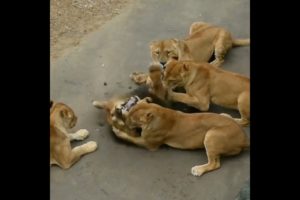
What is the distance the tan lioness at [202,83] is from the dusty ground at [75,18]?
1.19 meters

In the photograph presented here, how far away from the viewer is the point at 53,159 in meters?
5.28

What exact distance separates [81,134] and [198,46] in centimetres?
133

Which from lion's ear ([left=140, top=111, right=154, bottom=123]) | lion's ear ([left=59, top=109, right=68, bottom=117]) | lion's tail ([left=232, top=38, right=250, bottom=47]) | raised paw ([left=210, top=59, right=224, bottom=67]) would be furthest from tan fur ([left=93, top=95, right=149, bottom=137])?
lion's tail ([left=232, top=38, right=250, bottom=47])

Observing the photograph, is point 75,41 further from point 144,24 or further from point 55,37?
point 144,24

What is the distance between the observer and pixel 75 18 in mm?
6988

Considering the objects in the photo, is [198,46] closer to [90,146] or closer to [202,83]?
[202,83]

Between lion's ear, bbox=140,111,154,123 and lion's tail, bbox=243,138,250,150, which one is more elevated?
lion's ear, bbox=140,111,154,123

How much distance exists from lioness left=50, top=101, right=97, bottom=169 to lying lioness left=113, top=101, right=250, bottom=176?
0.39 m

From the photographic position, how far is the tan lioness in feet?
18.7

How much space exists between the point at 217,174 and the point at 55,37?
7.49ft

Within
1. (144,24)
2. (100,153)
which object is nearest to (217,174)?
(100,153)

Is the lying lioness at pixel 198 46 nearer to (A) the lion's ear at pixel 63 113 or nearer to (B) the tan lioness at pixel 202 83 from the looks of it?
(B) the tan lioness at pixel 202 83

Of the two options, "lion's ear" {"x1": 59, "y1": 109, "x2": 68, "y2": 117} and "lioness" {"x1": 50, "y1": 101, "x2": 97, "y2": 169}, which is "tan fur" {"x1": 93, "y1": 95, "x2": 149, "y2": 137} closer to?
"lioness" {"x1": 50, "y1": 101, "x2": 97, "y2": 169}

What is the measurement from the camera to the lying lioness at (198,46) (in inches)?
239
